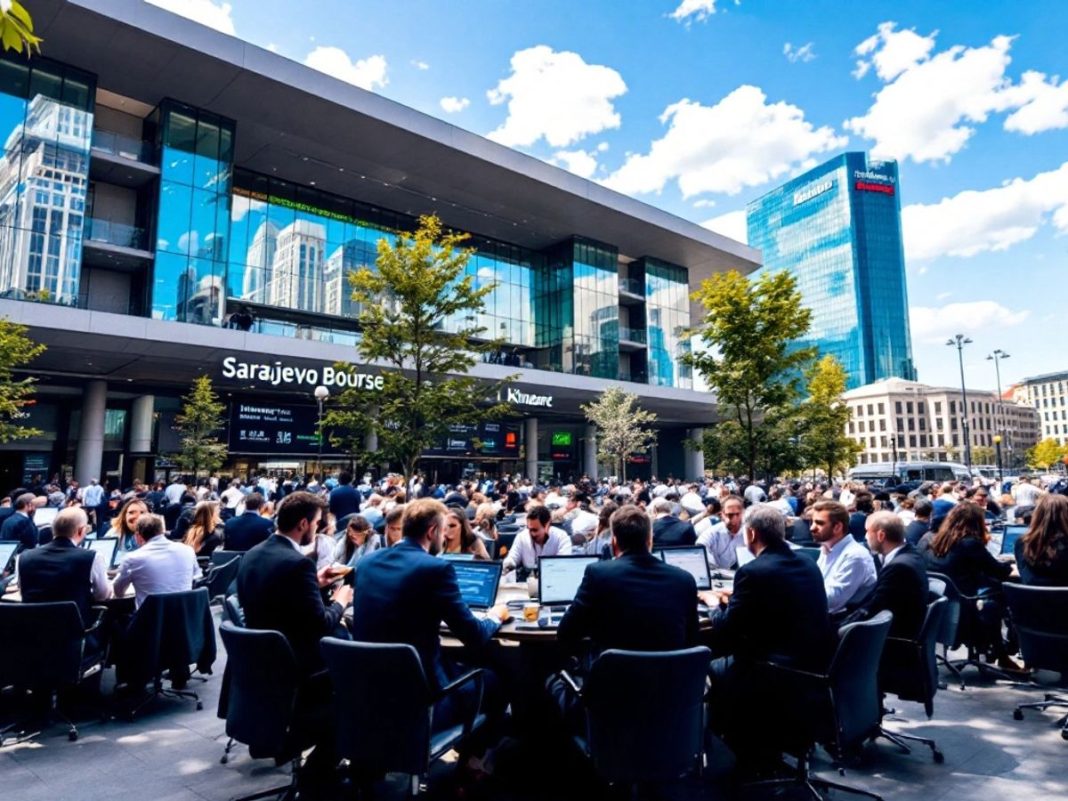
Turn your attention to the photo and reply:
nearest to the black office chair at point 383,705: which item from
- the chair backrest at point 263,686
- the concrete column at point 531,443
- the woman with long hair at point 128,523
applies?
the chair backrest at point 263,686

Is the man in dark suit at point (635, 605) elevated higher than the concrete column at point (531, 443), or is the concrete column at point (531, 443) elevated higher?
the concrete column at point (531, 443)

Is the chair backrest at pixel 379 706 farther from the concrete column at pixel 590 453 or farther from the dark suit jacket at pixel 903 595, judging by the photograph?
the concrete column at pixel 590 453

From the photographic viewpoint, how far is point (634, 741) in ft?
10.6

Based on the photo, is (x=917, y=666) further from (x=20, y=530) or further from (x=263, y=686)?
(x=20, y=530)

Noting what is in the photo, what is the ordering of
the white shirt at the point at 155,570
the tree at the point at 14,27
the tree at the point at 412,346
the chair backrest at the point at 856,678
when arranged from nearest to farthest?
the tree at the point at 14,27, the chair backrest at the point at 856,678, the white shirt at the point at 155,570, the tree at the point at 412,346

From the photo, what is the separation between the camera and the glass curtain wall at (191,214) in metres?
23.5

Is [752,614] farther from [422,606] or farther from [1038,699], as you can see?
[1038,699]

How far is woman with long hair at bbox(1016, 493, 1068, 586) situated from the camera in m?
5.33

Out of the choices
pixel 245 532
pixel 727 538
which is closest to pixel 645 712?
pixel 727 538

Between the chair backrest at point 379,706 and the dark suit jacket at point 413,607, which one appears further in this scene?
the dark suit jacket at point 413,607

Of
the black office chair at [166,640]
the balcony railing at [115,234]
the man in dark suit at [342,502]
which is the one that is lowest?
the black office chair at [166,640]

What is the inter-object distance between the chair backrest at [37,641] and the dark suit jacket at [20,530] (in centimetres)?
499

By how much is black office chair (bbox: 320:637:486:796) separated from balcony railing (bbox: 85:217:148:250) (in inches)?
999

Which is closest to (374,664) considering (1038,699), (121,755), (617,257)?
(121,755)
